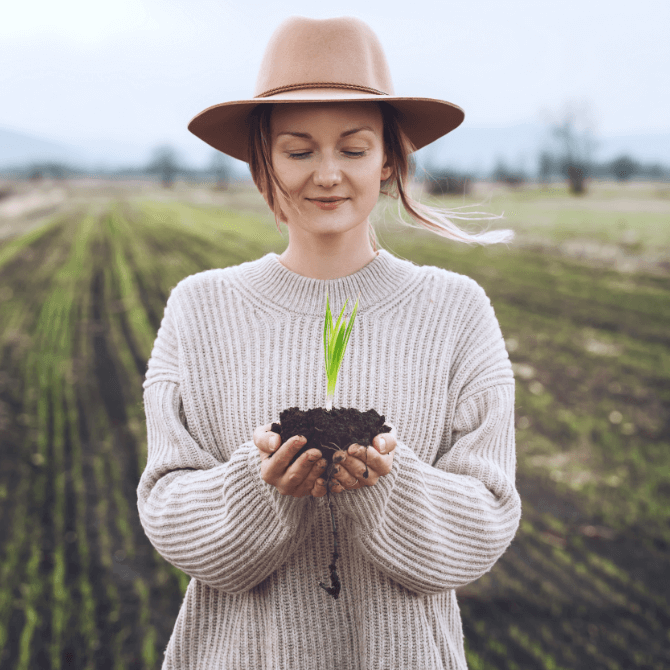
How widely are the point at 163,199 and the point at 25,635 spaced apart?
102 feet

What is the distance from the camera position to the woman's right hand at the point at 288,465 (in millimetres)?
1127

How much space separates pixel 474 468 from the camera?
4.75 feet

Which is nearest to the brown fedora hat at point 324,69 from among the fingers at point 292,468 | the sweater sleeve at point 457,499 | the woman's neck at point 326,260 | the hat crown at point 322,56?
the hat crown at point 322,56

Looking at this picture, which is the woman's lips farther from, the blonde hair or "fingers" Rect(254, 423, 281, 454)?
"fingers" Rect(254, 423, 281, 454)

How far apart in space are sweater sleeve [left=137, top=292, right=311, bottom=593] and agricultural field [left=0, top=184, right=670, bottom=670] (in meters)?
0.77

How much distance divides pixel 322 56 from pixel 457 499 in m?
1.06

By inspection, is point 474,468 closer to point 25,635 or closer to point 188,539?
point 188,539

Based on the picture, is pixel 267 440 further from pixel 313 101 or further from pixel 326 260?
pixel 313 101

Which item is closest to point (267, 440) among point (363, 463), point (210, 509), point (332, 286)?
point (363, 463)

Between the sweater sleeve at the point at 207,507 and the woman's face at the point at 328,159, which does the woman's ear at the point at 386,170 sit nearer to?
the woman's face at the point at 328,159

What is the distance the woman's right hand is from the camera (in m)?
1.13

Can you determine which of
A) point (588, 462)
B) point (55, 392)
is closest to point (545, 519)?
point (588, 462)

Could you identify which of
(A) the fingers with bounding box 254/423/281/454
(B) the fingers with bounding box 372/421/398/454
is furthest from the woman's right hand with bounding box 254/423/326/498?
(B) the fingers with bounding box 372/421/398/454

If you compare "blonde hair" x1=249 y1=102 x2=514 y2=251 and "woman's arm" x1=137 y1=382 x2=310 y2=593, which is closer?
"woman's arm" x1=137 y1=382 x2=310 y2=593
